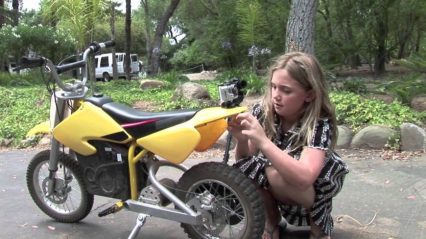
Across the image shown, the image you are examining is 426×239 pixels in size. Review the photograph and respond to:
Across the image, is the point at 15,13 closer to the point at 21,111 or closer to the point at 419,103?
the point at 21,111

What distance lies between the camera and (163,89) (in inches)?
389

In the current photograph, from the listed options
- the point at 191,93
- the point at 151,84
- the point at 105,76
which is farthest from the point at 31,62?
the point at 105,76

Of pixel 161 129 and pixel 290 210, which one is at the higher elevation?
pixel 161 129

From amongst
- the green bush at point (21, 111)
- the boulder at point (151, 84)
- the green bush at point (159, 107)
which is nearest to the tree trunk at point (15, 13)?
the green bush at point (159, 107)

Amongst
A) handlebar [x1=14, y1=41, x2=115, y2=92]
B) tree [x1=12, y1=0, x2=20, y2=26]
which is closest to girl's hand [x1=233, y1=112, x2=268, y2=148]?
handlebar [x1=14, y1=41, x2=115, y2=92]

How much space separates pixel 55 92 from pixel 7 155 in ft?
11.4

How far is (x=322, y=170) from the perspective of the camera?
2.76 metres

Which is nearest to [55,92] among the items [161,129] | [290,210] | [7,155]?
[161,129]

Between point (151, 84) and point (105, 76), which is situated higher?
point (151, 84)

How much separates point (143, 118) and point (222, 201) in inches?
24.2

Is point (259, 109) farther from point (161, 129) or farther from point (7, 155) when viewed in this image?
point (7, 155)

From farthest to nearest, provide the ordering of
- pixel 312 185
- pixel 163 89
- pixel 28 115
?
pixel 163 89 → pixel 28 115 → pixel 312 185

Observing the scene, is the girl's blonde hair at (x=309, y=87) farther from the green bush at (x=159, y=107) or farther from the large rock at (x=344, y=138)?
the green bush at (x=159, y=107)

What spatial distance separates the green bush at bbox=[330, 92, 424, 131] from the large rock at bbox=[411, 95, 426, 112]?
0.23 metres
